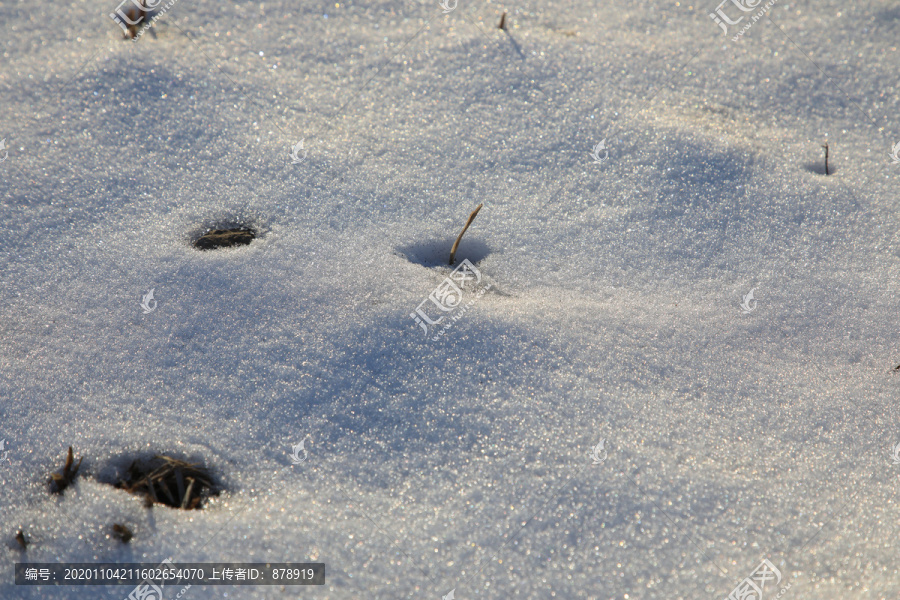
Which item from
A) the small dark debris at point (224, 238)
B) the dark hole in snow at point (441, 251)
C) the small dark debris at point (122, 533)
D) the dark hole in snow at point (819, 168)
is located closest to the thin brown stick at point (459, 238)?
the dark hole in snow at point (441, 251)

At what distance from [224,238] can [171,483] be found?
90 centimetres

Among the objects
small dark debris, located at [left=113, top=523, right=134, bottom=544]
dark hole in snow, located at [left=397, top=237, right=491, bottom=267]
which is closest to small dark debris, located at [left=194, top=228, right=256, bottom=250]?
dark hole in snow, located at [left=397, top=237, right=491, bottom=267]

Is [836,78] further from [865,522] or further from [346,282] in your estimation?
[346,282]

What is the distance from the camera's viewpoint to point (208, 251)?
6.63ft

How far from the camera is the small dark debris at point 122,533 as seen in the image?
4.82 feet

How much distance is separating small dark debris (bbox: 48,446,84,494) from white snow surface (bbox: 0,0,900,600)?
0.08 ft

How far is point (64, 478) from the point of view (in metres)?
1.56

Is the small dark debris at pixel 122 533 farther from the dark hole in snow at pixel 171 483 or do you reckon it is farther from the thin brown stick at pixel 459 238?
the thin brown stick at pixel 459 238

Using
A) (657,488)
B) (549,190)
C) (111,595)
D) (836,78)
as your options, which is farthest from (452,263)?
(836,78)

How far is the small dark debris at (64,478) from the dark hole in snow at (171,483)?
0.12 m

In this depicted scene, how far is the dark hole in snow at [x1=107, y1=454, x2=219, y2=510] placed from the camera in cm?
154

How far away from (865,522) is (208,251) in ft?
7.46
